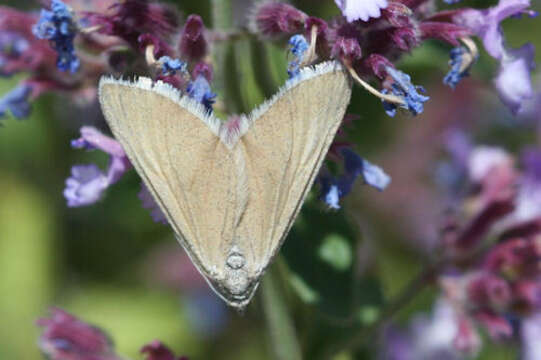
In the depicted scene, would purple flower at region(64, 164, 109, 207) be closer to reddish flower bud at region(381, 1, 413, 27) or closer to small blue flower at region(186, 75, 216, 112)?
small blue flower at region(186, 75, 216, 112)

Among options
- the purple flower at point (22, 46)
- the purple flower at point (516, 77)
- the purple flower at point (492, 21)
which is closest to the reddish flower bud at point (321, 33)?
the purple flower at point (492, 21)

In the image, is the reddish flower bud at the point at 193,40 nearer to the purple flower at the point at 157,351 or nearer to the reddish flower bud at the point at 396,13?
the reddish flower bud at the point at 396,13

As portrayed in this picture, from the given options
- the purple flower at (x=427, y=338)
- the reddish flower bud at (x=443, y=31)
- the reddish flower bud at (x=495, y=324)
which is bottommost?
the purple flower at (x=427, y=338)

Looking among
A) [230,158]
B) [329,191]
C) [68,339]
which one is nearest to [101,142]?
[230,158]

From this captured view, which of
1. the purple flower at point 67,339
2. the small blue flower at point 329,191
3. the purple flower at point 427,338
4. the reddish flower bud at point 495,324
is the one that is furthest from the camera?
the purple flower at point 427,338

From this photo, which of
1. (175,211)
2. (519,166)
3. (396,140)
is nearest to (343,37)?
(175,211)

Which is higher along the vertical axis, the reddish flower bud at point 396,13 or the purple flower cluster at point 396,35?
the reddish flower bud at point 396,13

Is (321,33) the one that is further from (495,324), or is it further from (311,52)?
(495,324)

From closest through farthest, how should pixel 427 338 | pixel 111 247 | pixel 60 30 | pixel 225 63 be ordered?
pixel 60 30, pixel 225 63, pixel 427 338, pixel 111 247

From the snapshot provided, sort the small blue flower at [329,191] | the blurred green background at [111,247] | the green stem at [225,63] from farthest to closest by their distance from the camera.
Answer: the blurred green background at [111,247]
the green stem at [225,63]
the small blue flower at [329,191]
